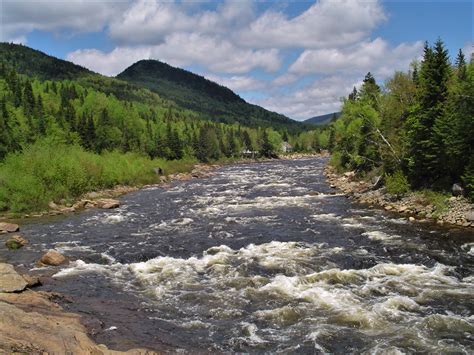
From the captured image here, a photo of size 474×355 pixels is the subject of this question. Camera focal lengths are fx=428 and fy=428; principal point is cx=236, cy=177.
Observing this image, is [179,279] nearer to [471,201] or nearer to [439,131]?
[471,201]

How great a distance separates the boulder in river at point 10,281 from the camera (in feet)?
67.2

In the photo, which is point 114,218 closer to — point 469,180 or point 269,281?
point 269,281

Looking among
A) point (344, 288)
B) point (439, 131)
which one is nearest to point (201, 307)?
point (344, 288)

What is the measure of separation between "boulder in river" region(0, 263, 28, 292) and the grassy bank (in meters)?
29.3

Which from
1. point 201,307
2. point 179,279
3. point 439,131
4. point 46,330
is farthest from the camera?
point 439,131

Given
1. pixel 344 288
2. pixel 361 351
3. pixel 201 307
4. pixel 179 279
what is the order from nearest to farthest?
pixel 361 351 → pixel 201 307 → pixel 344 288 → pixel 179 279

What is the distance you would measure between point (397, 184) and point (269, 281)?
98.0ft

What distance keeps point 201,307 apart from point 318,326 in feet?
18.8

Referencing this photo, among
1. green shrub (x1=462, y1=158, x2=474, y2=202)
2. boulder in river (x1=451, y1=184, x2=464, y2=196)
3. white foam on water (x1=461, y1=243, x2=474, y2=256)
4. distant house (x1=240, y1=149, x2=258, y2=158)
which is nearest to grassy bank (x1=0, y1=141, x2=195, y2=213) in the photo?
white foam on water (x1=461, y1=243, x2=474, y2=256)

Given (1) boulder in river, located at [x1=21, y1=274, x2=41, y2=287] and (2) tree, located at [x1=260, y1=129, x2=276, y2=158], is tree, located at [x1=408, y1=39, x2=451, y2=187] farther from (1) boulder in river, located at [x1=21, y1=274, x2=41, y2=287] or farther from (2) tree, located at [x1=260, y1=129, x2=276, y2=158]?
(2) tree, located at [x1=260, y1=129, x2=276, y2=158]

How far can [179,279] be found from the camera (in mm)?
24562

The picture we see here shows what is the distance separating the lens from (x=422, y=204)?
139 ft

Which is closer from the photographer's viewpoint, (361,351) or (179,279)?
(361,351)

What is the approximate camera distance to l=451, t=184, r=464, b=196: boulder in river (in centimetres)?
3909
